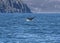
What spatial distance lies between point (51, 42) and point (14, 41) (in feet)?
17.0

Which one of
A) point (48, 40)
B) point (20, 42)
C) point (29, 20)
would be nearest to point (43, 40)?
point (48, 40)

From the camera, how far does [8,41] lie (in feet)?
162

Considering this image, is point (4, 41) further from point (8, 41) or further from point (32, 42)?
point (32, 42)

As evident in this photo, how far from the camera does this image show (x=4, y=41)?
49.6m

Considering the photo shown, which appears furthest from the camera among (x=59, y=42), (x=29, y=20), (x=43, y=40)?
(x=29, y=20)

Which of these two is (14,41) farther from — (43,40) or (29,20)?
(29,20)

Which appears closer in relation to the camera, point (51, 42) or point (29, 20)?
point (51, 42)

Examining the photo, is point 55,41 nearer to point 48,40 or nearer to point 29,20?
point 48,40

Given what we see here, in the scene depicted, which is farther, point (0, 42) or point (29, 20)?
point (29, 20)

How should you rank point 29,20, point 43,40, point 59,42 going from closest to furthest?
point 59,42 → point 43,40 → point 29,20

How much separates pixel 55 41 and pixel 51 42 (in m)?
1.01

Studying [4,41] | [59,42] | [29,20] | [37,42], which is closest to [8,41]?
[4,41]

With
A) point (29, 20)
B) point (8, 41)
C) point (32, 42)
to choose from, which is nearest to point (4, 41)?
point (8, 41)

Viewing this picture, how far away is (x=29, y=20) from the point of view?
104m
